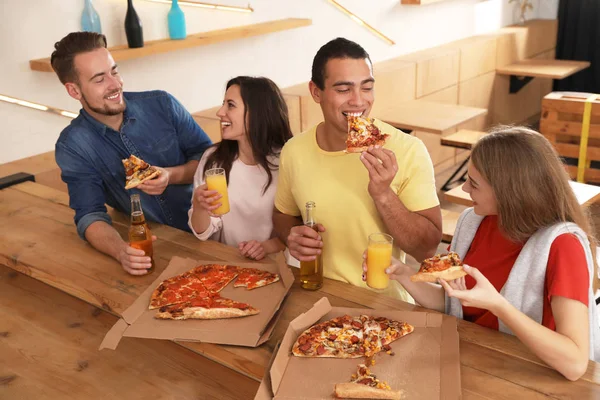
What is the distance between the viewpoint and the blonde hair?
5.60 ft

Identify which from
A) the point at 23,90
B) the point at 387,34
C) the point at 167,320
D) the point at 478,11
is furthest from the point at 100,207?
the point at 478,11

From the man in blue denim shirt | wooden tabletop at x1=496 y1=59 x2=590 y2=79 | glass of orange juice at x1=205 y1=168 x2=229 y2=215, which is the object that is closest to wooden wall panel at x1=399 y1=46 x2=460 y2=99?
wooden tabletop at x1=496 y1=59 x2=590 y2=79

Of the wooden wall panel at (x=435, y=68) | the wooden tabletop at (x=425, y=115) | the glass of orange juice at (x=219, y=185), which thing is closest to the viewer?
the glass of orange juice at (x=219, y=185)

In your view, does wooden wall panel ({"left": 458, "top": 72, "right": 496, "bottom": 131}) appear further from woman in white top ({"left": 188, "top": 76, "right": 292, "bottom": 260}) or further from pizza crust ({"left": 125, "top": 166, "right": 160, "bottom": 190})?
pizza crust ({"left": 125, "top": 166, "right": 160, "bottom": 190})

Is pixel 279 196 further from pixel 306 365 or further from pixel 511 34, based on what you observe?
pixel 511 34

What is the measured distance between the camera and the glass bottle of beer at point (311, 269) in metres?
1.95

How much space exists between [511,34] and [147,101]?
5056mm

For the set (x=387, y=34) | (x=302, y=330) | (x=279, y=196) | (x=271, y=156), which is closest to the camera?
(x=302, y=330)

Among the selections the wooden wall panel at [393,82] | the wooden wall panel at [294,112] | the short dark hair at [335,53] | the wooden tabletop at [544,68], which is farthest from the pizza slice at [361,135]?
the wooden tabletop at [544,68]

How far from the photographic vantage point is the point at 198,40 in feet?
13.0

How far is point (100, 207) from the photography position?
2465 mm

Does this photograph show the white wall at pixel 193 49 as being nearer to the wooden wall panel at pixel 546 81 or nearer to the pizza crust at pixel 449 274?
the wooden wall panel at pixel 546 81

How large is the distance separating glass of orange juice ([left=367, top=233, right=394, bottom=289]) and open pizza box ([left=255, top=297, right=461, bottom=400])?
195 millimetres

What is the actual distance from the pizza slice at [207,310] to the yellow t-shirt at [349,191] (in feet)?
1.71
